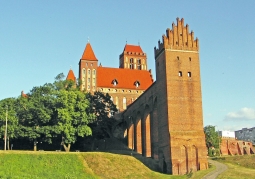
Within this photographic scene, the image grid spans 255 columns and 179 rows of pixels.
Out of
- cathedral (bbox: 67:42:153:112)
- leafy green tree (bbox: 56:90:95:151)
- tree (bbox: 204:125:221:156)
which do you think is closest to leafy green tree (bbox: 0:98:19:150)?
leafy green tree (bbox: 56:90:95:151)

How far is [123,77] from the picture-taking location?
86.7 meters

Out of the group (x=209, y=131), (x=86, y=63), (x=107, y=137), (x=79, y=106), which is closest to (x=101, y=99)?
(x=107, y=137)

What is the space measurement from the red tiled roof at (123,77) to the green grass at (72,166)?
39.0m

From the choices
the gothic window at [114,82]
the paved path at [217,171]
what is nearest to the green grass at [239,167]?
the paved path at [217,171]

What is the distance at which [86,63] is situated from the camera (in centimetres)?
8344

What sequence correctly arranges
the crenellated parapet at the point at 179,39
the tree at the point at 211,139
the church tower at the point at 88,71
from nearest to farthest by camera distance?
1. the crenellated parapet at the point at 179,39
2. the tree at the point at 211,139
3. the church tower at the point at 88,71

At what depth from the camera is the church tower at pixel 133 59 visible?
97000 millimetres

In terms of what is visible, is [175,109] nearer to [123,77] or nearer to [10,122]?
[10,122]

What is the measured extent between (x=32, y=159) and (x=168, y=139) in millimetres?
16488

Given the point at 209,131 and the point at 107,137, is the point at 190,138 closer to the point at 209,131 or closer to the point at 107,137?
the point at 107,137

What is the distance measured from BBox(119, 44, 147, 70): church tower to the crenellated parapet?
45.2 meters

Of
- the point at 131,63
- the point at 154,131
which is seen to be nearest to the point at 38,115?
the point at 154,131

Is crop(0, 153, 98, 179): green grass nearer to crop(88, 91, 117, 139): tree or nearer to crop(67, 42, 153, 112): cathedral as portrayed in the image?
crop(88, 91, 117, 139): tree

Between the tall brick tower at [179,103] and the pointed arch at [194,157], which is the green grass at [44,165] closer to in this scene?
the tall brick tower at [179,103]
